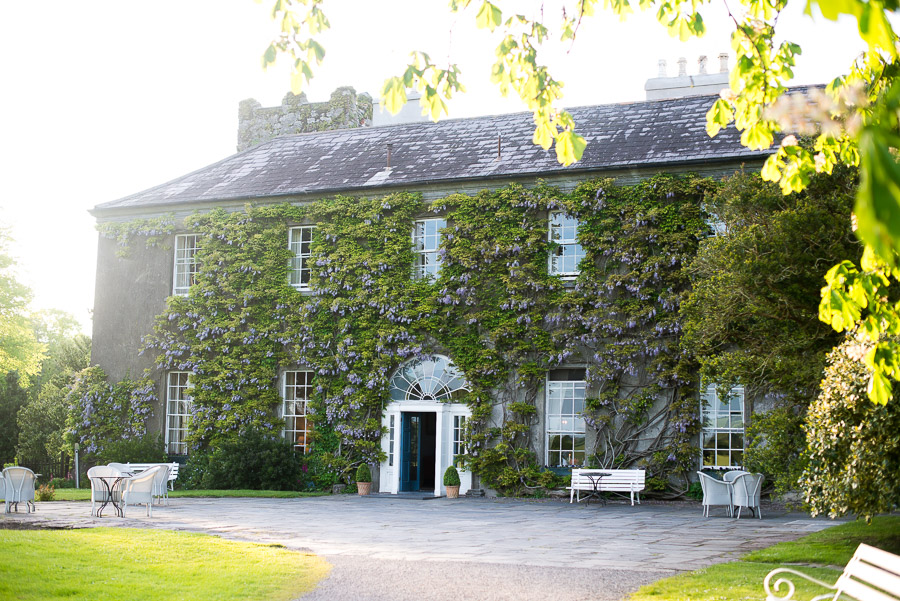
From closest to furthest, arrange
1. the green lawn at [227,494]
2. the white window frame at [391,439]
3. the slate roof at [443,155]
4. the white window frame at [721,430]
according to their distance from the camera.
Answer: the white window frame at [721,430] < the green lawn at [227,494] < the slate roof at [443,155] < the white window frame at [391,439]

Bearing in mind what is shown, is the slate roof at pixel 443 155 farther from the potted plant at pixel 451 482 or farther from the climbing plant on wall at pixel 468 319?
the potted plant at pixel 451 482

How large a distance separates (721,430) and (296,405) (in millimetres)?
10364

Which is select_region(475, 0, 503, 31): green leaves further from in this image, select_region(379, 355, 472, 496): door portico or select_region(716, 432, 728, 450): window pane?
select_region(379, 355, 472, 496): door portico

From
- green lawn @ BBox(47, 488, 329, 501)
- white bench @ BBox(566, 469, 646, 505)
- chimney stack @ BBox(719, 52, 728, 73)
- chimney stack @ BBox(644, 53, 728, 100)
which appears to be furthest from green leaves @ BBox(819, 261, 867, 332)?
chimney stack @ BBox(719, 52, 728, 73)

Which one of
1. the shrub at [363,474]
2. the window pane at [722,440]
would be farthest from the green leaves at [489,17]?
Answer: the shrub at [363,474]

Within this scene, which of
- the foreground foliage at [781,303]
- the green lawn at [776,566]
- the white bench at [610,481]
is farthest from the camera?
the white bench at [610,481]

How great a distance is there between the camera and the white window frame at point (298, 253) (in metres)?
22.6

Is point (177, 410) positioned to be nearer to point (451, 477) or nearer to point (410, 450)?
point (410, 450)

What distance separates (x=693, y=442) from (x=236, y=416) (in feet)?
36.5

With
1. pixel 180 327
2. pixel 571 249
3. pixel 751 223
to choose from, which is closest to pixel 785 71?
pixel 751 223

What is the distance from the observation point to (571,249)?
65.8 ft

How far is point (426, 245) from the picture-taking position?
2145cm

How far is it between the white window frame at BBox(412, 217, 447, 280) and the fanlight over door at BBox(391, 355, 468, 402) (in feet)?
7.15

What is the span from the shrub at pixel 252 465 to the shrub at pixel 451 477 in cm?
390
